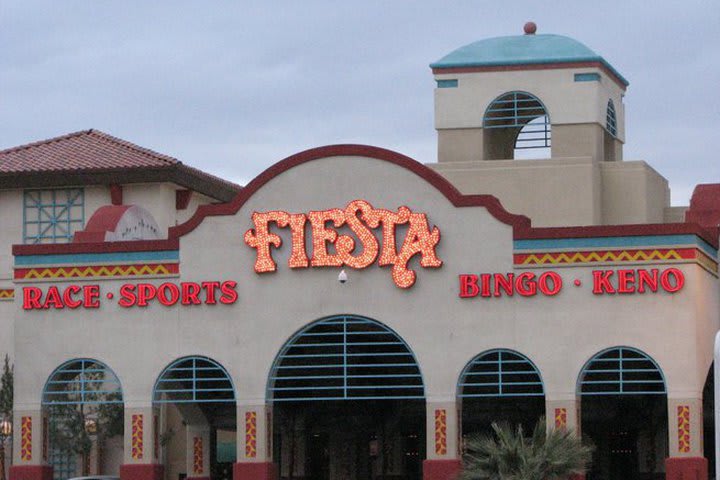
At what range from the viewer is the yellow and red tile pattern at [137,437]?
53312 mm

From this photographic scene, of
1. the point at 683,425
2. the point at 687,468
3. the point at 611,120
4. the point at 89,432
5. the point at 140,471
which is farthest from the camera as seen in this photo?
the point at 611,120

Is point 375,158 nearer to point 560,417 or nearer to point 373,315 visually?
point 373,315

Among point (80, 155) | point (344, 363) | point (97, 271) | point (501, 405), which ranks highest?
point (80, 155)

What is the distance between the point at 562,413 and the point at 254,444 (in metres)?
9.13

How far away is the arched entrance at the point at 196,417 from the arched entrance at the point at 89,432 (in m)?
1.95

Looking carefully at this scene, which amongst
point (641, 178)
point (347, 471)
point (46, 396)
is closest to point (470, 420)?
point (347, 471)

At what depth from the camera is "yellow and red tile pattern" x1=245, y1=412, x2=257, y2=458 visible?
5266 cm

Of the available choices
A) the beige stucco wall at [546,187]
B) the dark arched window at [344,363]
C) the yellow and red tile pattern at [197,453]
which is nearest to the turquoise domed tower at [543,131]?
the beige stucco wall at [546,187]

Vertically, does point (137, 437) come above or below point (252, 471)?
above

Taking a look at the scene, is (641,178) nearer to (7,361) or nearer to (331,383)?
(331,383)

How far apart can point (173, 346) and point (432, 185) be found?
9171 mm

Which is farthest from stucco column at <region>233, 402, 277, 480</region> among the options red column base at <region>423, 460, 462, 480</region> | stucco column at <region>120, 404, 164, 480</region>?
red column base at <region>423, 460, 462, 480</region>

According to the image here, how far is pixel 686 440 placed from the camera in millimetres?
49656

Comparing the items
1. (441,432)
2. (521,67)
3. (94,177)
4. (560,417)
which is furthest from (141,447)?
(521,67)
